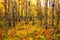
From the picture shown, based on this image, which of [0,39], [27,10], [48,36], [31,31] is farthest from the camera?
[27,10]

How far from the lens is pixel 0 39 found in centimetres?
1819

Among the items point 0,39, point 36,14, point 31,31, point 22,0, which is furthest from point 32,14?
point 0,39

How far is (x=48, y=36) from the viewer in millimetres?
19656

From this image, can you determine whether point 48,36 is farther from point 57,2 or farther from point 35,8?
point 35,8

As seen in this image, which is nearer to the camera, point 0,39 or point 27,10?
point 0,39

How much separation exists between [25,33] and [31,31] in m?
1.16

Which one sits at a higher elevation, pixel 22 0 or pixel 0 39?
pixel 22 0

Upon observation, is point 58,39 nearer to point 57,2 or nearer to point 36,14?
point 57,2

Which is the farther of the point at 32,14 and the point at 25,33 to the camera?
the point at 32,14

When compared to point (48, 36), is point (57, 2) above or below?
above

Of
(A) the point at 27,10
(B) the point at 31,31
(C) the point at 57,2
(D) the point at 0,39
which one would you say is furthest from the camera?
(A) the point at 27,10

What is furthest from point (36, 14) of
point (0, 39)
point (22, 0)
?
point (0, 39)

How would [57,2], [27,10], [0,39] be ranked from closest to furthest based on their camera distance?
[0,39]
[57,2]
[27,10]

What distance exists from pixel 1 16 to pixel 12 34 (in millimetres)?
13475
